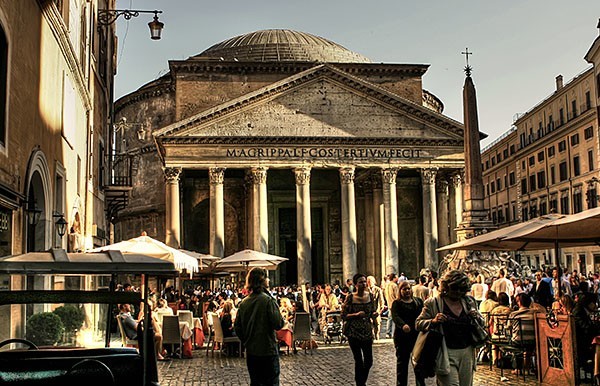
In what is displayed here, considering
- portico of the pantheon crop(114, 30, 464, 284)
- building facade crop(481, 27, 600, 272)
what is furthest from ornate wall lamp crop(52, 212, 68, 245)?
building facade crop(481, 27, 600, 272)

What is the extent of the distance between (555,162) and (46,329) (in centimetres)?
4343

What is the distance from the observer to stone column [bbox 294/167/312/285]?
31.7m

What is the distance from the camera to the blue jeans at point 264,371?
6.42 metres

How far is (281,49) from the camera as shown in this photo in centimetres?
4294

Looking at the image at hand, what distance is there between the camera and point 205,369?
1177 centimetres

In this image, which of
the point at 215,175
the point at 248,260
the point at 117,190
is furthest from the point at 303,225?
the point at 248,260

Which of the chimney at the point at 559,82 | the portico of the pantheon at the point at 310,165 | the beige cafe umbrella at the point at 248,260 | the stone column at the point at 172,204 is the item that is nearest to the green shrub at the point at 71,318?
the beige cafe umbrella at the point at 248,260

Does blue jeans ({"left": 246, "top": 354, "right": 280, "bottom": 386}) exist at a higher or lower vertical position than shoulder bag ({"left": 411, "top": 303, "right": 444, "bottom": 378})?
lower

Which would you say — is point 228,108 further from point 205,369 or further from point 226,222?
point 205,369

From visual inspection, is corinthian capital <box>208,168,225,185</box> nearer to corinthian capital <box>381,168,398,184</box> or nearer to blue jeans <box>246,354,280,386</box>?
corinthian capital <box>381,168,398,184</box>

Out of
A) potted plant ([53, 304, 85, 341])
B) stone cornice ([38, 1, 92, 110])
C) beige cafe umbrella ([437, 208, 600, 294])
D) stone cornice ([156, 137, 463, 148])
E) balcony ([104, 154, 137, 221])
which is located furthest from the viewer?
stone cornice ([156, 137, 463, 148])

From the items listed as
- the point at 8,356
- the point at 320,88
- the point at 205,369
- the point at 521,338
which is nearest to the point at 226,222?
the point at 320,88

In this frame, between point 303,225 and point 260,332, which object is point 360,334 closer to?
point 260,332

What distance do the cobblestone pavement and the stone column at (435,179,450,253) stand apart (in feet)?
67.2
